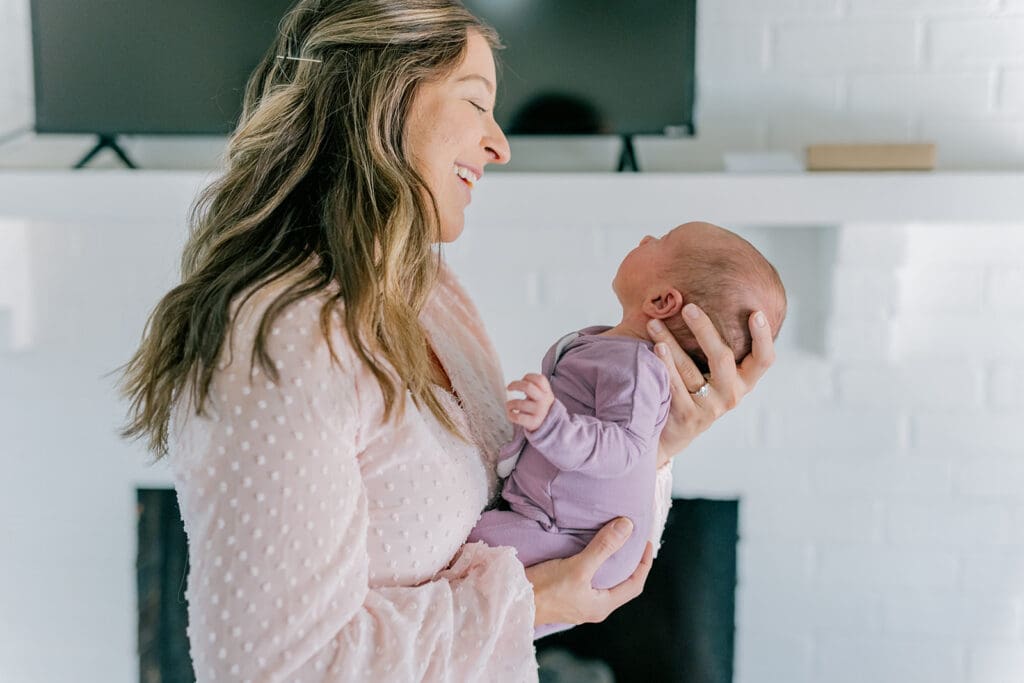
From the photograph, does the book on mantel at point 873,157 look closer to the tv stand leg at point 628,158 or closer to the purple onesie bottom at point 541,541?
the tv stand leg at point 628,158

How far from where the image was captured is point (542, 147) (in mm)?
1806

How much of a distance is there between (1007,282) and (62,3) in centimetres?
187

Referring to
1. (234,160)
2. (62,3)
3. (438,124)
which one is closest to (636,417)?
(438,124)

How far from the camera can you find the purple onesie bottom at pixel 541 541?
1.01m

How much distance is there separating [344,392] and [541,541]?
35cm

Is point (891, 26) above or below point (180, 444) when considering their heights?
above

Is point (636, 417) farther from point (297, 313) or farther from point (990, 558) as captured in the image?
point (990, 558)

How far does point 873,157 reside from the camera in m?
1.58

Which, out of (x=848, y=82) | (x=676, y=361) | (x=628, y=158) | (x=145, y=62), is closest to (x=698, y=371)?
(x=676, y=361)

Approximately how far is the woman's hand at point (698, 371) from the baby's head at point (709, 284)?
2 cm

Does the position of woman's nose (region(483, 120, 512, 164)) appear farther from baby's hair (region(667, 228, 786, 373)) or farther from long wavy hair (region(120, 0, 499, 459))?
baby's hair (region(667, 228, 786, 373))

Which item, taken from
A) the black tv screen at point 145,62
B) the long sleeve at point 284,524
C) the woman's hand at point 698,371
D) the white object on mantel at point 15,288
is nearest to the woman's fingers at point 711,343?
the woman's hand at point 698,371

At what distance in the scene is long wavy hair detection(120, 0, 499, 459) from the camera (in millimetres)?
816

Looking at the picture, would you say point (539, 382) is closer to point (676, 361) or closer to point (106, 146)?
point (676, 361)
